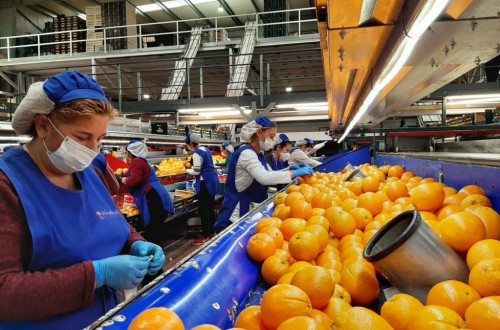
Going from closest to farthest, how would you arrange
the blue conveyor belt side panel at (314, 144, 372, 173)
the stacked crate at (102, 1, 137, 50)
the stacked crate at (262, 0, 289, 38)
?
the blue conveyor belt side panel at (314, 144, 372, 173) < the stacked crate at (262, 0, 289, 38) < the stacked crate at (102, 1, 137, 50)

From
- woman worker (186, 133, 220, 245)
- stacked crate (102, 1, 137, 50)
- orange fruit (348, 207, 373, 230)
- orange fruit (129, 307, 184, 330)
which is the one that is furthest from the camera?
stacked crate (102, 1, 137, 50)

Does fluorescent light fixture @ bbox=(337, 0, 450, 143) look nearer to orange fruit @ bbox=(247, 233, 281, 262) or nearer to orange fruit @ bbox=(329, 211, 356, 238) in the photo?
orange fruit @ bbox=(329, 211, 356, 238)

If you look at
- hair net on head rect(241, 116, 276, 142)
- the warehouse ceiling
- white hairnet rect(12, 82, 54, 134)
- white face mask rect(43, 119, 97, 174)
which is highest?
the warehouse ceiling

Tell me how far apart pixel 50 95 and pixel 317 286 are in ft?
3.53

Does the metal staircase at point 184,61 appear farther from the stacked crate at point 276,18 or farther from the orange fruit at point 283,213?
the orange fruit at point 283,213

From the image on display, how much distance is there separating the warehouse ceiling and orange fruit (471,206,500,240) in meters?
0.71

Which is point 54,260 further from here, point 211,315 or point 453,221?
point 453,221

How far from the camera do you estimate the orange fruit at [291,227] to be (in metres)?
1.58

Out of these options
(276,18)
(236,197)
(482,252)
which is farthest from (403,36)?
(276,18)

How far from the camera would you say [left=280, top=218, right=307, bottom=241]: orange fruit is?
5.19ft

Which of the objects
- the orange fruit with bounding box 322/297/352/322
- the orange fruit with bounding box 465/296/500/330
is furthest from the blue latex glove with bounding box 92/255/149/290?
the orange fruit with bounding box 465/296/500/330

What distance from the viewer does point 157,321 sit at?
704 millimetres

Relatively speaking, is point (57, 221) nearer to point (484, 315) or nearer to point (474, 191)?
point (484, 315)

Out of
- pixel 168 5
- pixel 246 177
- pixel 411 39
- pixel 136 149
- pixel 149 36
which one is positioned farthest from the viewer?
pixel 168 5
